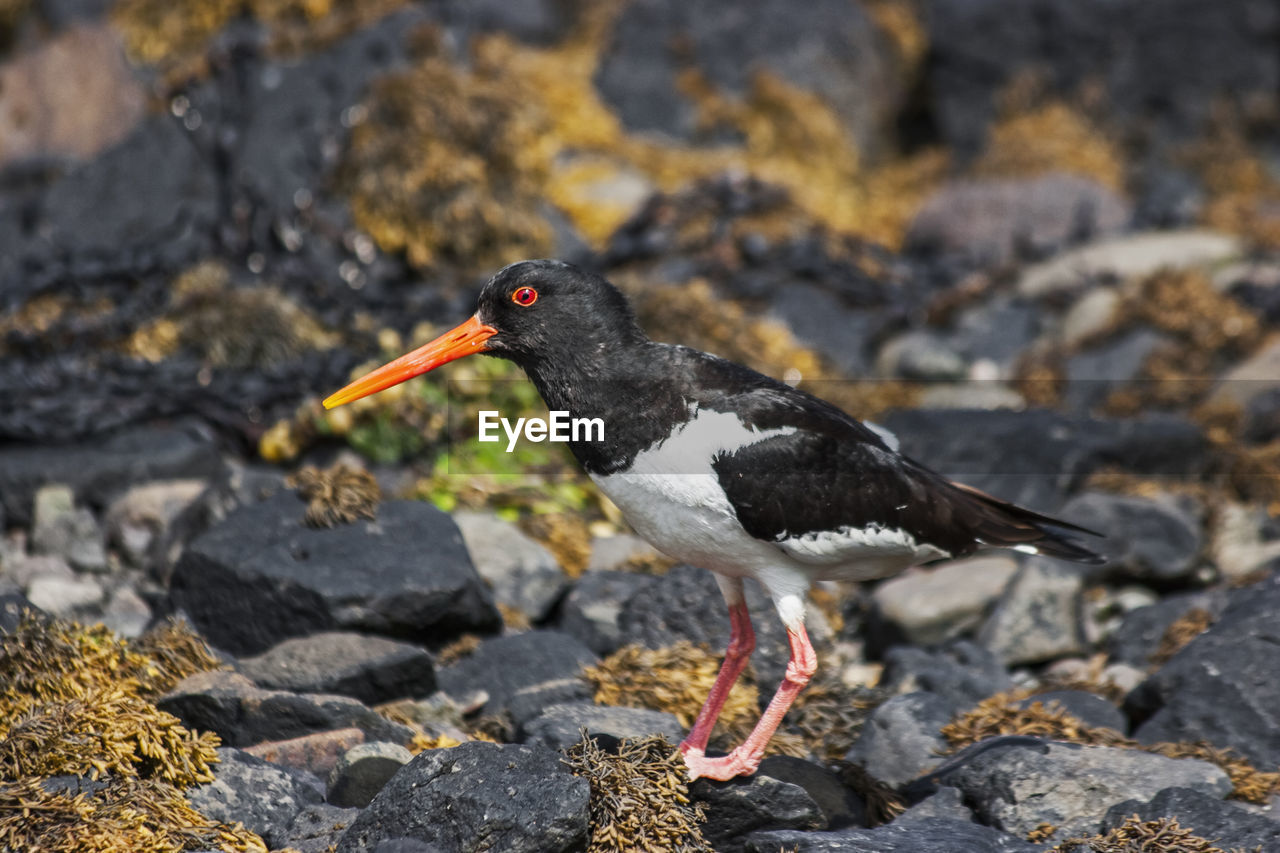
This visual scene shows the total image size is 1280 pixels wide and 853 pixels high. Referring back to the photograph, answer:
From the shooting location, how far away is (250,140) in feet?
33.9

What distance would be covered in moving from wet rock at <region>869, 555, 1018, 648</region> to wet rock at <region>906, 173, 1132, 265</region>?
5757mm

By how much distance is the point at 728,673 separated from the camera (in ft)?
14.2

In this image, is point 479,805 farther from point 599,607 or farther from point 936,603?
point 936,603

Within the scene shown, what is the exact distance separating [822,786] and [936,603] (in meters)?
2.17

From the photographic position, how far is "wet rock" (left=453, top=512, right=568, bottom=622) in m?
5.97

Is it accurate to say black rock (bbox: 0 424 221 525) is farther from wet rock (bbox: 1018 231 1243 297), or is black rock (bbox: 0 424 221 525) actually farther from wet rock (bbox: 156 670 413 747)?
wet rock (bbox: 1018 231 1243 297)

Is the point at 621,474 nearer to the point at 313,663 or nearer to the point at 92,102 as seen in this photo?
the point at 313,663

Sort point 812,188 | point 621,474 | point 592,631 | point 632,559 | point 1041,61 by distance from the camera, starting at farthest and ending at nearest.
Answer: point 1041,61 < point 812,188 < point 632,559 < point 592,631 < point 621,474

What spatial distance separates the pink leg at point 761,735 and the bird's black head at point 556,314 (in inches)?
46.4

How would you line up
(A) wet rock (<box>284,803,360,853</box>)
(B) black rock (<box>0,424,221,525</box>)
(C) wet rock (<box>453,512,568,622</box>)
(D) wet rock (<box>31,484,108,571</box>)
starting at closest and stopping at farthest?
(A) wet rock (<box>284,803,360,853</box>) → (C) wet rock (<box>453,512,568,622</box>) → (D) wet rock (<box>31,484,108,571</box>) → (B) black rock (<box>0,424,221,525</box>)

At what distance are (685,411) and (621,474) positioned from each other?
0.98 feet

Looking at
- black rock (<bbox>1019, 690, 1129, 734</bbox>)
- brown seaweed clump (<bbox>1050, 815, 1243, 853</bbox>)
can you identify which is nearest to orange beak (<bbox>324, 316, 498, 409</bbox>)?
brown seaweed clump (<bbox>1050, 815, 1243, 853</bbox>)

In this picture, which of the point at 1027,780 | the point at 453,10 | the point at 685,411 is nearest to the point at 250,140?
the point at 453,10

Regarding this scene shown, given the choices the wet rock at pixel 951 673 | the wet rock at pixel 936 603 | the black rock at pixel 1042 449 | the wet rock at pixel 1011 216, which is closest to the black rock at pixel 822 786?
the wet rock at pixel 951 673
